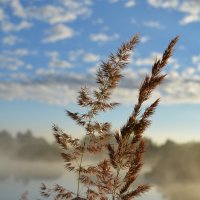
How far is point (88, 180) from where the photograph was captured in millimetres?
9781

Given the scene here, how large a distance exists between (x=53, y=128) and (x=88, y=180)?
146 cm

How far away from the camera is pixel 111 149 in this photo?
19.8ft

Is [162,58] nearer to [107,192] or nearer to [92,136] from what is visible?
[107,192]

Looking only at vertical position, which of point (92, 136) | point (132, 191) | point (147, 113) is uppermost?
point (92, 136)

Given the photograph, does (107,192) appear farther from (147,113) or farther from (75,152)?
(75,152)

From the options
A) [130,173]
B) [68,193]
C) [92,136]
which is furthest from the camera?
[92,136]

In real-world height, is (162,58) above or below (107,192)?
above

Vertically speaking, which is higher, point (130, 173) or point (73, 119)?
point (73, 119)

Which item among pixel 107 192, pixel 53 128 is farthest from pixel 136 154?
pixel 53 128

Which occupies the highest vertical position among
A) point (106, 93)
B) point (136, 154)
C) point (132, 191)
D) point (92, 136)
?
point (106, 93)

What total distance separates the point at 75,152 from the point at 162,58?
4.43 metres

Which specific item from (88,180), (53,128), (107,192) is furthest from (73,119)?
(107,192)

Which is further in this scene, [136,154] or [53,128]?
[53,128]

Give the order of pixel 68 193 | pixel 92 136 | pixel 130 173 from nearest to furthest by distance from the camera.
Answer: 1. pixel 130 173
2. pixel 68 193
3. pixel 92 136
